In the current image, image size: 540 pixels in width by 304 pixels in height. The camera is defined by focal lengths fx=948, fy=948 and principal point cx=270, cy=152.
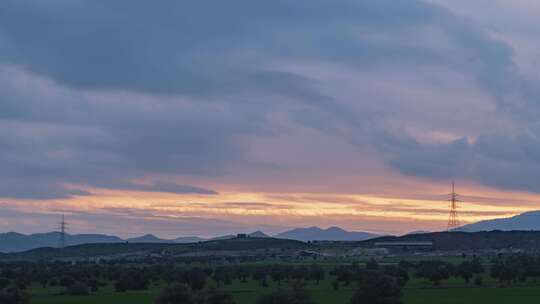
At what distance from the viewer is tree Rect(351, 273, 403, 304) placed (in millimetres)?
78812

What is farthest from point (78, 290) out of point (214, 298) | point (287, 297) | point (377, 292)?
point (287, 297)

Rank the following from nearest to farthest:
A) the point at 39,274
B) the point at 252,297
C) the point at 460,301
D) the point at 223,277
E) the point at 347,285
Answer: the point at 460,301 → the point at 252,297 → the point at 347,285 → the point at 223,277 → the point at 39,274

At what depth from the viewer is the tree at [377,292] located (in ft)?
259

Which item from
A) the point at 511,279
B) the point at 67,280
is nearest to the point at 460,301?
the point at 511,279

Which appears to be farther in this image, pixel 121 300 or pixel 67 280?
pixel 67 280

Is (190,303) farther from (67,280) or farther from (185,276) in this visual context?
(67,280)

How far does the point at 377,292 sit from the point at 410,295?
2099 cm

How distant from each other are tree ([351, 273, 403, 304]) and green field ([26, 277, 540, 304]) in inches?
308

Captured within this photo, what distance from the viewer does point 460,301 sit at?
9019 centimetres

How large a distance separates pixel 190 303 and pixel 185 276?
5392 cm

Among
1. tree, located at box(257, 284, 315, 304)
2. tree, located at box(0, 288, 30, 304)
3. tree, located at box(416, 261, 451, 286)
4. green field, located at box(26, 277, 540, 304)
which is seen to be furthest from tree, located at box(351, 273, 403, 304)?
tree, located at box(416, 261, 451, 286)

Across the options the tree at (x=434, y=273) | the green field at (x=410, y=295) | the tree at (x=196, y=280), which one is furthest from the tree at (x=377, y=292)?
the tree at (x=434, y=273)

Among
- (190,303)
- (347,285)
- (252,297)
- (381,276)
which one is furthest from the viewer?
(347,285)

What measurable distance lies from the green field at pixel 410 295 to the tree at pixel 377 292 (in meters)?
7.83
